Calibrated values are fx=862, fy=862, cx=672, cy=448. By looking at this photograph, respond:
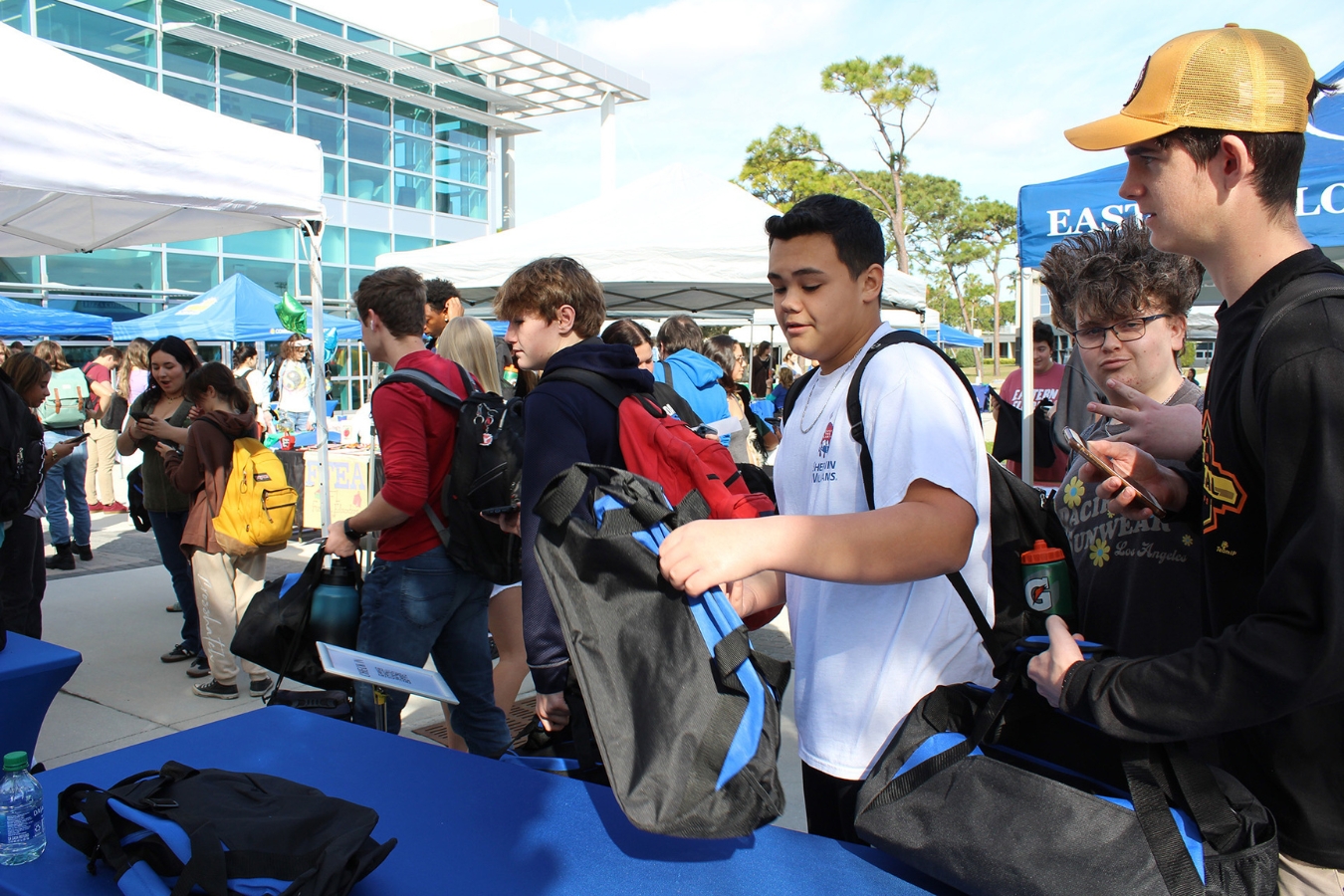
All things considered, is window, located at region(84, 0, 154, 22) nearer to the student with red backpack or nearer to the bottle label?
the student with red backpack

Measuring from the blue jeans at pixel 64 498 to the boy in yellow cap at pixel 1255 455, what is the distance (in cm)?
833

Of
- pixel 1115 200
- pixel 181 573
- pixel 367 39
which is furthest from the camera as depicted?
pixel 367 39

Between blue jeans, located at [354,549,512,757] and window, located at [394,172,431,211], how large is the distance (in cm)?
2275

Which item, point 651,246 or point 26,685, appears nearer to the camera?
point 26,685

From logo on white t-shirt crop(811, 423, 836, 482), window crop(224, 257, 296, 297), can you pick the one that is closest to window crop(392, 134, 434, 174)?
window crop(224, 257, 296, 297)

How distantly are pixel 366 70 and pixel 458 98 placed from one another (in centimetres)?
321

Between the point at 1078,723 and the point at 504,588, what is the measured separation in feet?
9.73

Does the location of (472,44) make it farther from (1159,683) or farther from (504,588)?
(1159,683)

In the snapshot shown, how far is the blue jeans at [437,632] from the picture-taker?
3.12 metres

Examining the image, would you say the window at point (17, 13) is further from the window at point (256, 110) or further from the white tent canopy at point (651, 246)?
the white tent canopy at point (651, 246)

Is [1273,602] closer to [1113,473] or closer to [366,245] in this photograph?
[1113,473]

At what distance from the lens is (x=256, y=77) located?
20375 millimetres

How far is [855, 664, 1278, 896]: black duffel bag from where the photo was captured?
43.1 inches

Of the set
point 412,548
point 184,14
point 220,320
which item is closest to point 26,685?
point 412,548
